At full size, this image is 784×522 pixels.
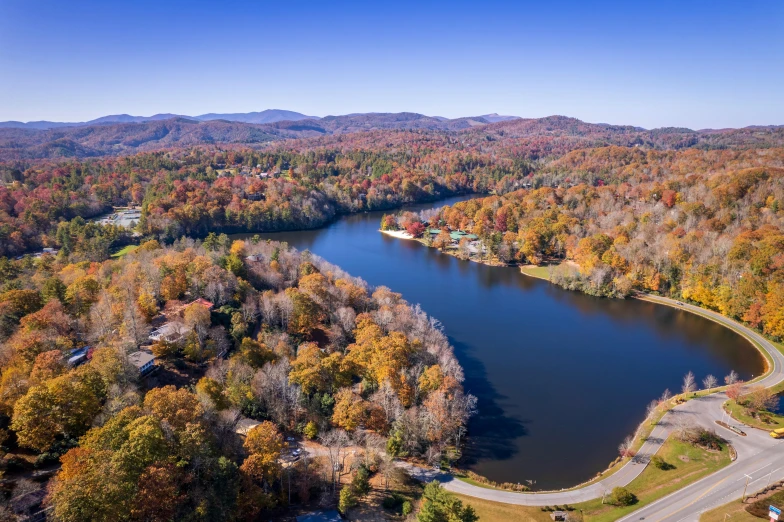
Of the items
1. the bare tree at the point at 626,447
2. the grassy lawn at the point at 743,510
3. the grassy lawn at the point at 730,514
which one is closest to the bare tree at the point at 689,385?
the bare tree at the point at 626,447

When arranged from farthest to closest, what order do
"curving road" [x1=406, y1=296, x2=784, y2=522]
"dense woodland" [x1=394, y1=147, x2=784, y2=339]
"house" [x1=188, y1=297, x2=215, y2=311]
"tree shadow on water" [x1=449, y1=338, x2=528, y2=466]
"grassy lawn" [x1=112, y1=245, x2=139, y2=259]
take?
"grassy lawn" [x1=112, y1=245, x2=139, y2=259] < "dense woodland" [x1=394, y1=147, x2=784, y2=339] < "house" [x1=188, y1=297, x2=215, y2=311] < "tree shadow on water" [x1=449, y1=338, x2=528, y2=466] < "curving road" [x1=406, y1=296, x2=784, y2=522]

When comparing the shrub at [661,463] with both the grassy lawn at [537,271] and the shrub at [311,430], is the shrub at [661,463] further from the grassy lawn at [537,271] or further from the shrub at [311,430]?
the grassy lawn at [537,271]

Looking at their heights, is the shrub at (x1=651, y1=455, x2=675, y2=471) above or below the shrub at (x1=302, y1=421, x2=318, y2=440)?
below

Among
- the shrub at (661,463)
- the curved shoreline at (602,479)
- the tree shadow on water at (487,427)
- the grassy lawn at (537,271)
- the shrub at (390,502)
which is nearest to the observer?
the shrub at (390,502)

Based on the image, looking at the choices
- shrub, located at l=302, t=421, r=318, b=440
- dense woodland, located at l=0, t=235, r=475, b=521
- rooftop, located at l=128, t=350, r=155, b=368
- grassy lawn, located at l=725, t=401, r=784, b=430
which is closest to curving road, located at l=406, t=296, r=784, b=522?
grassy lawn, located at l=725, t=401, r=784, b=430

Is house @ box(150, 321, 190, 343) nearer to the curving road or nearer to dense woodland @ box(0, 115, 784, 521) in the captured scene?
dense woodland @ box(0, 115, 784, 521)

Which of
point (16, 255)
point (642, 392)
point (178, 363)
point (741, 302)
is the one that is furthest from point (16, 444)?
point (741, 302)
